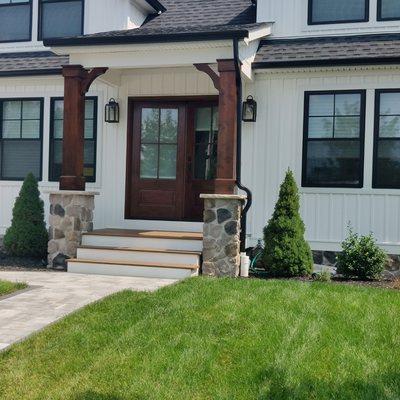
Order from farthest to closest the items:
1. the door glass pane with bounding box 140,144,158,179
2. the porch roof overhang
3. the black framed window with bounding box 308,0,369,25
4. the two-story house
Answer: the door glass pane with bounding box 140,144,158,179
the black framed window with bounding box 308,0,369,25
the two-story house
the porch roof overhang

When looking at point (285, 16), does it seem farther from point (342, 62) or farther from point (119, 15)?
point (119, 15)

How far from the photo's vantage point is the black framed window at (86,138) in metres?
10.4

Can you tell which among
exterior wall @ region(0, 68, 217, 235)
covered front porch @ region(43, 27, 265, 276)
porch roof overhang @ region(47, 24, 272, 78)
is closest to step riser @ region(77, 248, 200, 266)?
covered front porch @ region(43, 27, 265, 276)

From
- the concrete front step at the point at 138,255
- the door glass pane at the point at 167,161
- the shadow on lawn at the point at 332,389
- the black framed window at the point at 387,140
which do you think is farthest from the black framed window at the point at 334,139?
the shadow on lawn at the point at 332,389

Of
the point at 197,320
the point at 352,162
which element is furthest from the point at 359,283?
the point at 197,320

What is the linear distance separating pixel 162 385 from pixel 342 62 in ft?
21.6

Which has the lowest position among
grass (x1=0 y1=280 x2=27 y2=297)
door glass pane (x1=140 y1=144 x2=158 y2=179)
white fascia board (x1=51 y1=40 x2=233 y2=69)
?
grass (x1=0 y1=280 x2=27 y2=297)

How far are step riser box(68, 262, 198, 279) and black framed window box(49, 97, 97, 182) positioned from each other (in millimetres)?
2312

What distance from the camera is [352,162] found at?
9.13 m

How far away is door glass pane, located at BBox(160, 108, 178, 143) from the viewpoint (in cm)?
1020

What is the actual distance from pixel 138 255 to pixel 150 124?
288 cm

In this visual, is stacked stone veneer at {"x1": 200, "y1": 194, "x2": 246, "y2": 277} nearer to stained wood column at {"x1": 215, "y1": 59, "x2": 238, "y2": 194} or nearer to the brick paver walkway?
stained wood column at {"x1": 215, "y1": 59, "x2": 238, "y2": 194}

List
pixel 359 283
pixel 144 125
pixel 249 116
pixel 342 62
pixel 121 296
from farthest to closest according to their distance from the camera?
pixel 144 125, pixel 249 116, pixel 342 62, pixel 359 283, pixel 121 296

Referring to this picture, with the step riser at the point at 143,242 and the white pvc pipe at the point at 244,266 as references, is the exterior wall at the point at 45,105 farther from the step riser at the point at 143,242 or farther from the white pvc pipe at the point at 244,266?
the white pvc pipe at the point at 244,266
